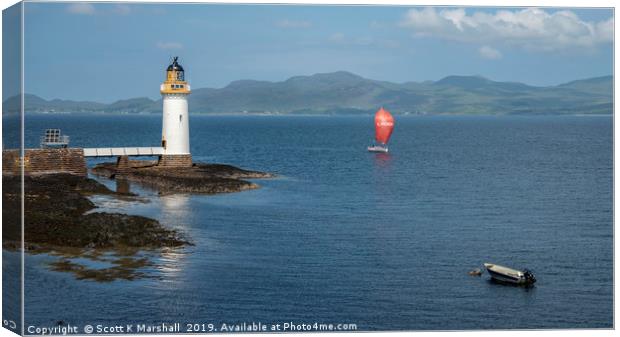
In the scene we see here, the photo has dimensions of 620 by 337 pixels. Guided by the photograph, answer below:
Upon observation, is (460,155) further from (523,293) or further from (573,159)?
(523,293)

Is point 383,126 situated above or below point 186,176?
above

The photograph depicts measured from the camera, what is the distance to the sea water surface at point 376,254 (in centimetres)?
2495

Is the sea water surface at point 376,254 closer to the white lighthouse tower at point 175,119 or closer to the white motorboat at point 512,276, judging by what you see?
the white motorboat at point 512,276

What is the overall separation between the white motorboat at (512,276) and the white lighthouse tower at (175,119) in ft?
72.3

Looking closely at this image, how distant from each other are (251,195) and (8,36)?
800 inches

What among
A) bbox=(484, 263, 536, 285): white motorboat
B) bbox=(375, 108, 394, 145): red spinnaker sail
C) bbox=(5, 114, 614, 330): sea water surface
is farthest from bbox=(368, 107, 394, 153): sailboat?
bbox=(484, 263, 536, 285): white motorboat

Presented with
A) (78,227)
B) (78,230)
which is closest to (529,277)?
(78,230)

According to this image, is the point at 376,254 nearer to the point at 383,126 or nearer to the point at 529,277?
the point at 529,277

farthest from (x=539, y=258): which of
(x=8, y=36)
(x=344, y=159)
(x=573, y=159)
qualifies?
(x=344, y=159)

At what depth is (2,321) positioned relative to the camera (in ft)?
75.8

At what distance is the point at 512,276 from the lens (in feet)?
91.9

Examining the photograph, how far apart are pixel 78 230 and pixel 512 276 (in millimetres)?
11789

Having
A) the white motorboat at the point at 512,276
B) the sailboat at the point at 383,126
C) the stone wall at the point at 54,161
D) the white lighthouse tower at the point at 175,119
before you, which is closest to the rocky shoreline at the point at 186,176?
the white lighthouse tower at the point at 175,119

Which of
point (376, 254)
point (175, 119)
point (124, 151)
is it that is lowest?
point (376, 254)
